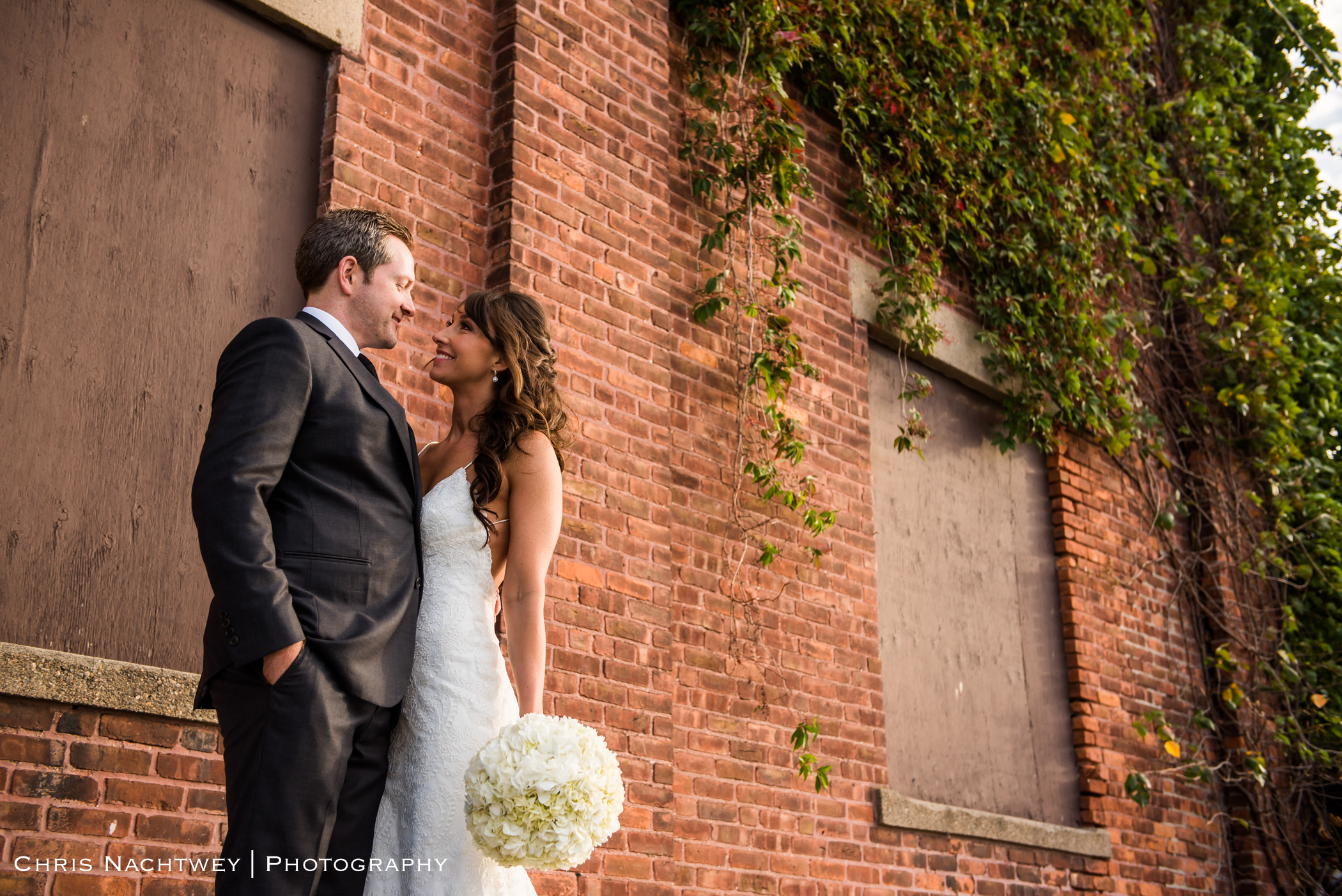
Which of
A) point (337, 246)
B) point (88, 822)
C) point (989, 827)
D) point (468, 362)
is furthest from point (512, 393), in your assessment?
point (989, 827)

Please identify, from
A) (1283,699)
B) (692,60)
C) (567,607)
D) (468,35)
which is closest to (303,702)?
(567,607)

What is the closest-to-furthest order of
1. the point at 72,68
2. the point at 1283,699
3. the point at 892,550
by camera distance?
the point at 72,68
the point at 892,550
the point at 1283,699

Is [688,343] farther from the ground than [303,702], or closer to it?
farther from the ground

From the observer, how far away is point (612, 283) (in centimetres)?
470

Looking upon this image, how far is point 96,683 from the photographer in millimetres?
3076

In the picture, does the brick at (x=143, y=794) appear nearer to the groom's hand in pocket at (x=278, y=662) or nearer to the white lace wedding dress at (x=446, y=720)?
the white lace wedding dress at (x=446, y=720)

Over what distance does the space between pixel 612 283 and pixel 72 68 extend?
6.52 ft

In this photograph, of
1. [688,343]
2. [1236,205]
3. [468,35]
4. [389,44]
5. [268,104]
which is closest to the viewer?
[268,104]

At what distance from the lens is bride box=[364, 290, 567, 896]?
2500mm

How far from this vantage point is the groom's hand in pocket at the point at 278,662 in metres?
2.21

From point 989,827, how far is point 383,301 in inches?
174

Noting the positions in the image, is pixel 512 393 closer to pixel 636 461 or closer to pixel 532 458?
pixel 532 458

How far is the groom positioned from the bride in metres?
0.10

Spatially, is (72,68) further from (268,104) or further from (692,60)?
(692,60)
